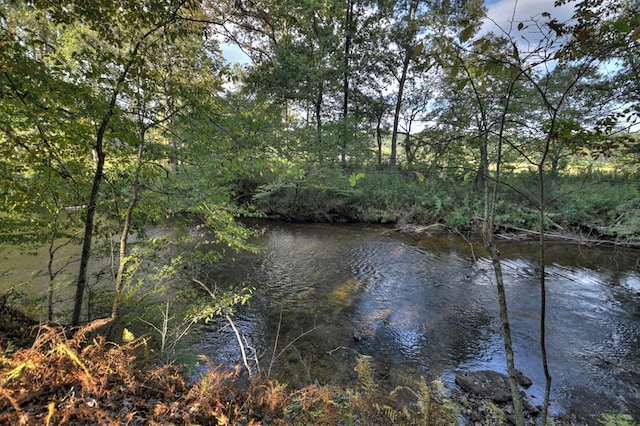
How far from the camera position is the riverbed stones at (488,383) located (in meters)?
3.86

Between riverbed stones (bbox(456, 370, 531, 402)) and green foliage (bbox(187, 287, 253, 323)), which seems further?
riverbed stones (bbox(456, 370, 531, 402))

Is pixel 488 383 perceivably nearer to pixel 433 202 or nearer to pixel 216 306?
pixel 216 306

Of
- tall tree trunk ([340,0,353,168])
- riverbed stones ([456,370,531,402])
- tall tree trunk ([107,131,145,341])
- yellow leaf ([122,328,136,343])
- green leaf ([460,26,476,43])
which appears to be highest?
tall tree trunk ([340,0,353,168])

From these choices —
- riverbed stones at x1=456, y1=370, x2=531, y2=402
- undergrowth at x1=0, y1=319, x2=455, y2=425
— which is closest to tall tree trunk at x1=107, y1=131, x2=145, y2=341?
undergrowth at x1=0, y1=319, x2=455, y2=425

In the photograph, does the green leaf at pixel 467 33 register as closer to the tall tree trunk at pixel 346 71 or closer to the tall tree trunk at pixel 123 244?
the tall tree trunk at pixel 123 244

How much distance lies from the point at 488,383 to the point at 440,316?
2.12 m

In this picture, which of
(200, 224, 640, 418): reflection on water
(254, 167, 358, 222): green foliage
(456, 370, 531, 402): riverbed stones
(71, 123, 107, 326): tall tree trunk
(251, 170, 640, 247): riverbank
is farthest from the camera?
(254, 167, 358, 222): green foliage

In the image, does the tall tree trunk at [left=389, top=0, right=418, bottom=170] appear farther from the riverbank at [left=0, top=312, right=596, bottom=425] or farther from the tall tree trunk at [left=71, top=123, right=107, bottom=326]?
the riverbank at [left=0, top=312, right=596, bottom=425]

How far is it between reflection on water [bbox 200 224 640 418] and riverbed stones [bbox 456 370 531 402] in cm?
21

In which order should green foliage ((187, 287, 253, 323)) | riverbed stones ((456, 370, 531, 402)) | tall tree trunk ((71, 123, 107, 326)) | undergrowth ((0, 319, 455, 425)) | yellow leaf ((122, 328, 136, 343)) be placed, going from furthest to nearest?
1. riverbed stones ((456, 370, 531, 402))
2. green foliage ((187, 287, 253, 323))
3. tall tree trunk ((71, 123, 107, 326))
4. yellow leaf ((122, 328, 136, 343))
5. undergrowth ((0, 319, 455, 425))

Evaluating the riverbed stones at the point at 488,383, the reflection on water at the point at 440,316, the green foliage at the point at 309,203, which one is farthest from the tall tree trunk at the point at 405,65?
the riverbed stones at the point at 488,383

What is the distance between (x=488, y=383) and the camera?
406 cm

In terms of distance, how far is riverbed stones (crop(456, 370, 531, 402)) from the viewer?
12.7 feet

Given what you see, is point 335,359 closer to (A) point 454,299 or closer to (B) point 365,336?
(B) point 365,336
